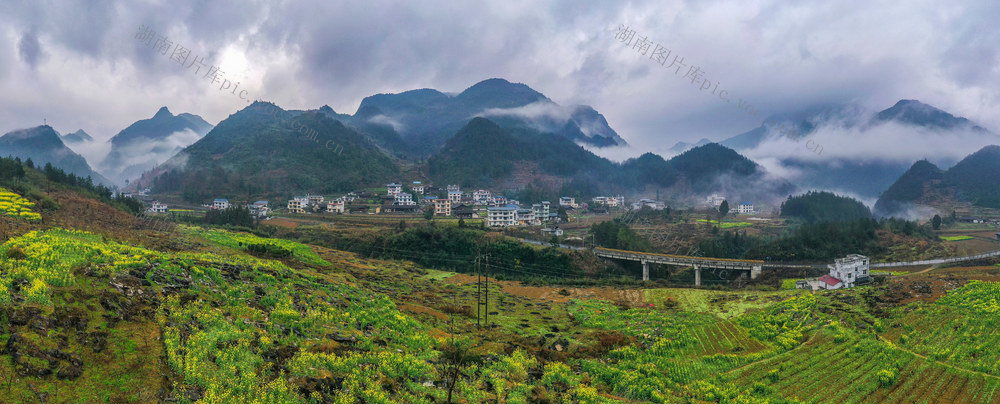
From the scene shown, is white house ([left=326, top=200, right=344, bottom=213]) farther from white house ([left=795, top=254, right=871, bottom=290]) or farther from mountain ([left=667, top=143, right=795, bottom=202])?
→ mountain ([left=667, top=143, right=795, bottom=202])

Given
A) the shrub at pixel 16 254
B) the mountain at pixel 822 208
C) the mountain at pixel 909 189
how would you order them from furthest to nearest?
the mountain at pixel 909 189, the mountain at pixel 822 208, the shrub at pixel 16 254

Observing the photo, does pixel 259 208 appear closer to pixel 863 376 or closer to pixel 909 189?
pixel 863 376

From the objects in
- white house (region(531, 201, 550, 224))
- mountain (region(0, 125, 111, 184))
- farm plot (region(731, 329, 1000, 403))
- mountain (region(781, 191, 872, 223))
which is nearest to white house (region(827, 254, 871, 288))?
farm plot (region(731, 329, 1000, 403))

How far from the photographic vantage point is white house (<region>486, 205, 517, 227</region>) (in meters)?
83.4

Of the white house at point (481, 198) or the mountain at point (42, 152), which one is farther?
the mountain at point (42, 152)

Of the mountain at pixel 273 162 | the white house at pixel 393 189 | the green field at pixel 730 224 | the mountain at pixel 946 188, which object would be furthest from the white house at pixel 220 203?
the mountain at pixel 946 188

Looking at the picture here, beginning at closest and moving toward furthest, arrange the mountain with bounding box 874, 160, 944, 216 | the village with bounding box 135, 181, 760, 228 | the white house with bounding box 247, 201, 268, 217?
the white house with bounding box 247, 201, 268, 217 < the village with bounding box 135, 181, 760, 228 < the mountain with bounding box 874, 160, 944, 216

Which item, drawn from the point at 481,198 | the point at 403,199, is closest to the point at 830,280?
the point at 403,199

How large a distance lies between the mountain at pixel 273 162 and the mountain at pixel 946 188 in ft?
463

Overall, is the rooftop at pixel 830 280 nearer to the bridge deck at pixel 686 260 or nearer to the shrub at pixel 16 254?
the bridge deck at pixel 686 260

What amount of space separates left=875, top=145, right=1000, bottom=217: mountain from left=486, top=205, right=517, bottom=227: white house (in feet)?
337

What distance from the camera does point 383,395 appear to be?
40.5 feet

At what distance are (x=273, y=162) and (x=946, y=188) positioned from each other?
593 feet

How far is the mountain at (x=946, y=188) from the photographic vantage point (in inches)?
4432
